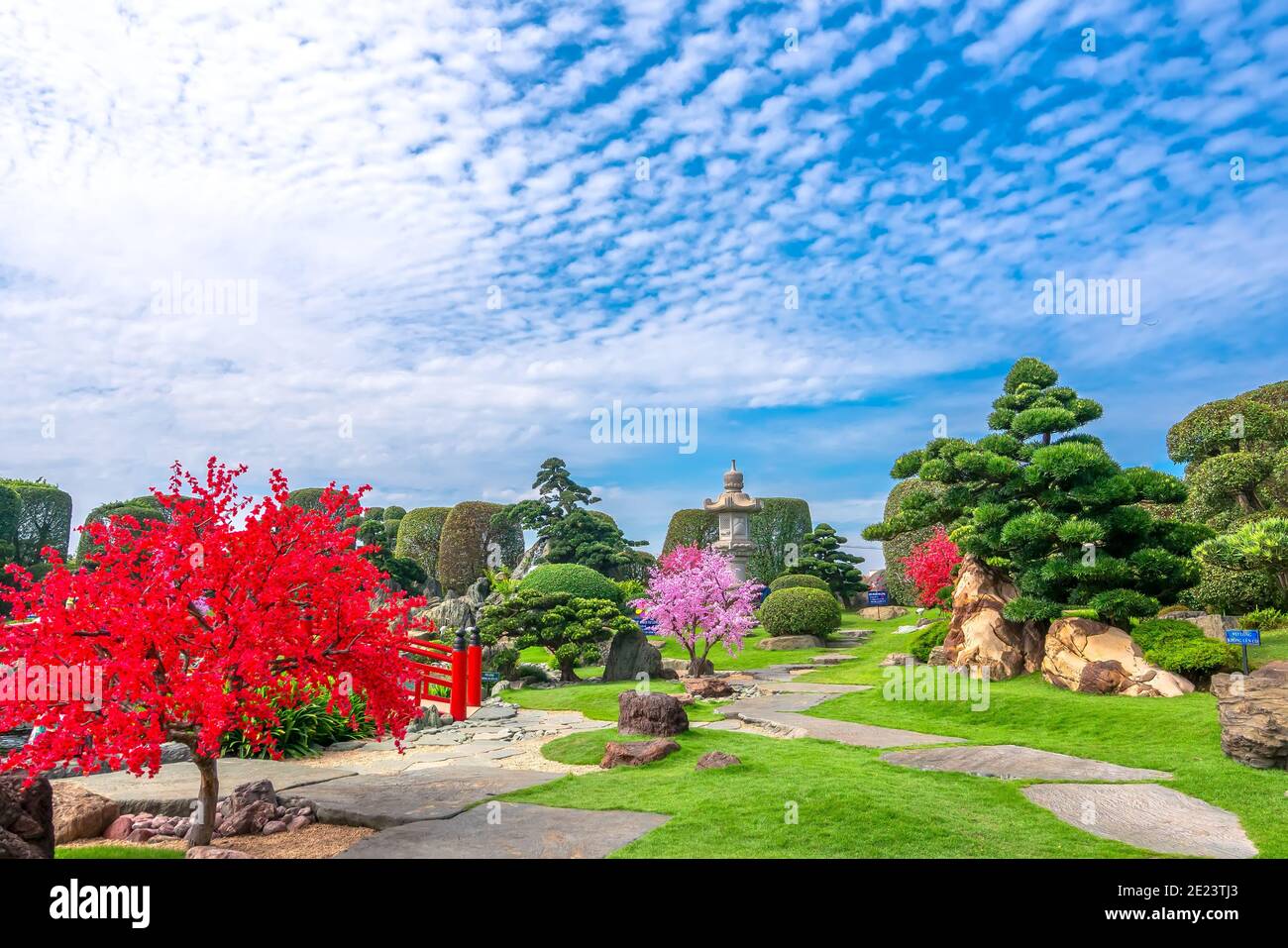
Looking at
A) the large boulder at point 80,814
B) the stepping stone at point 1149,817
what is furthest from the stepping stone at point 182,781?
the stepping stone at point 1149,817

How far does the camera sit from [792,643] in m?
22.5

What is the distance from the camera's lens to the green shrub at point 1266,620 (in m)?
14.1

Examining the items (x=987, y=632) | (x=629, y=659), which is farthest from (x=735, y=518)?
(x=987, y=632)

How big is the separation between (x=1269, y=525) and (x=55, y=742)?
1474 centimetres

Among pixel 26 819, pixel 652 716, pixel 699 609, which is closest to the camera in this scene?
pixel 26 819

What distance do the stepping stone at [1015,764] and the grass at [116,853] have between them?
6138mm

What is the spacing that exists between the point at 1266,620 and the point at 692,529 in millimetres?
20666

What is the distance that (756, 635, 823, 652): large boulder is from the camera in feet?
73.6

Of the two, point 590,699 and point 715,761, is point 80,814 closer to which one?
point 715,761

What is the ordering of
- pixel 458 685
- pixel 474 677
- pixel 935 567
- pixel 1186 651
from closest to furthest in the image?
1. pixel 1186 651
2. pixel 458 685
3. pixel 474 677
4. pixel 935 567

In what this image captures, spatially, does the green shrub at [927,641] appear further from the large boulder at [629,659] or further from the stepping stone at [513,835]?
the stepping stone at [513,835]

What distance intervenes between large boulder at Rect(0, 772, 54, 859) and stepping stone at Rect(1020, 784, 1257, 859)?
21.6 feet

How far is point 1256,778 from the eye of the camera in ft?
24.1

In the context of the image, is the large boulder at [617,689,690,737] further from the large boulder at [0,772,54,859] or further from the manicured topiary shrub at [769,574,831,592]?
the manicured topiary shrub at [769,574,831,592]
